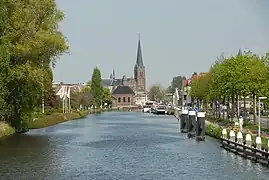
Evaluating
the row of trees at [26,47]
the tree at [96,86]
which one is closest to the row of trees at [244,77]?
the row of trees at [26,47]

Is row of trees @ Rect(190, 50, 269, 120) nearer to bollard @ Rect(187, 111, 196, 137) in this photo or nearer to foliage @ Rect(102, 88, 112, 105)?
bollard @ Rect(187, 111, 196, 137)

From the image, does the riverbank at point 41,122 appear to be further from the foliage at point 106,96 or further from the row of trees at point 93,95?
the foliage at point 106,96

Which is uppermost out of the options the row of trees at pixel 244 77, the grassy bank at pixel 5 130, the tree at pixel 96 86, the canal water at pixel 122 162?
the tree at pixel 96 86

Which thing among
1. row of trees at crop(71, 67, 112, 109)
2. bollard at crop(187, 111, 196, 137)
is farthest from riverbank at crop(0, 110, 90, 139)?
row of trees at crop(71, 67, 112, 109)

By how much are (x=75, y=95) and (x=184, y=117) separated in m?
Result: 85.5

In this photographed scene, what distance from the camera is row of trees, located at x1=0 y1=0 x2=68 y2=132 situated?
149 ft

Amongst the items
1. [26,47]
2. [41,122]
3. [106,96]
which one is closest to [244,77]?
[26,47]

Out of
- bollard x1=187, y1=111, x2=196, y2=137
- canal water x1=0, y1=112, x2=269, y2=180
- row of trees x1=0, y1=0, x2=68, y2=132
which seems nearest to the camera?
canal water x1=0, y1=112, x2=269, y2=180

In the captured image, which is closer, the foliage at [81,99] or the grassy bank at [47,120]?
the grassy bank at [47,120]

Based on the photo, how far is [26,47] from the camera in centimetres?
4584

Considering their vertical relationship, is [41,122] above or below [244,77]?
below

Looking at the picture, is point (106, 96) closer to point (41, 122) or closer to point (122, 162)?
point (41, 122)

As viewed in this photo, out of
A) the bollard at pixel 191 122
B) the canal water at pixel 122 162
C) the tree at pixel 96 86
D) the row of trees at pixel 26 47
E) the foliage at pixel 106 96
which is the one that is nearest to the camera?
the canal water at pixel 122 162

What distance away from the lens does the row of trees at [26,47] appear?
45.4 m
